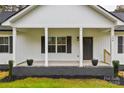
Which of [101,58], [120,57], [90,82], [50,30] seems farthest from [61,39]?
[90,82]

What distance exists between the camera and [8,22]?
1839 centimetres

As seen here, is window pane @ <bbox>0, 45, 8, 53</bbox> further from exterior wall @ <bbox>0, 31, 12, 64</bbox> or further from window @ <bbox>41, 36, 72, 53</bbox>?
window @ <bbox>41, 36, 72, 53</bbox>

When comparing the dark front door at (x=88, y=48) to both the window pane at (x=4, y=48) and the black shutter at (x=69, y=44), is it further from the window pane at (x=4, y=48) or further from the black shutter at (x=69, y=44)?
the window pane at (x=4, y=48)

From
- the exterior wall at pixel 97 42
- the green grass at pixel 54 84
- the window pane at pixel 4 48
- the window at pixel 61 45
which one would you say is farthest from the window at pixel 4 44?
the exterior wall at pixel 97 42

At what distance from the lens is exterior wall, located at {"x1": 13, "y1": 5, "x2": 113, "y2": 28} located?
18781mm

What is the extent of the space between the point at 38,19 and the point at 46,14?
591mm

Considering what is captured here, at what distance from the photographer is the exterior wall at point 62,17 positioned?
18.8m

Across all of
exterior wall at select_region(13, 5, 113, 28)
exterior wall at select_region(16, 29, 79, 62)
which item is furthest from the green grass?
exterior wall at select_region(16, 29, 79, 62)

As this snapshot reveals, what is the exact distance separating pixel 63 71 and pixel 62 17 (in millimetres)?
3361

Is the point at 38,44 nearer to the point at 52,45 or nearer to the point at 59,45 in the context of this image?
the point at 52,45

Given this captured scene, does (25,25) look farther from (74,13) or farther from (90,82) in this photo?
(90,82)

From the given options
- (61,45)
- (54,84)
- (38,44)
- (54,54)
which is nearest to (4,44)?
(38,44)

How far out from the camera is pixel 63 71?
18.3m

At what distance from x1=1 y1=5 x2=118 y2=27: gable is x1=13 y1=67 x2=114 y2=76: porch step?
107 inches
